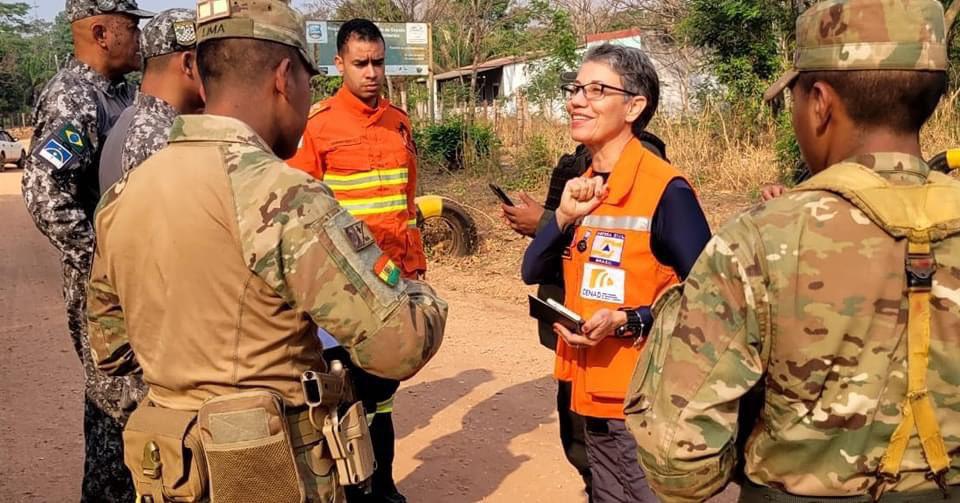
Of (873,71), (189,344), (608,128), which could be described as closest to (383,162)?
(608,128)

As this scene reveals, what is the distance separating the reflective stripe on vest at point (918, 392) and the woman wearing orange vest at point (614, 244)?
1157mm

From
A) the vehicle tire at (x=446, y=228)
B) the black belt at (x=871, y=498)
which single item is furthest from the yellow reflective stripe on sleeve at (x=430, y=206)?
the black belt at (x=871, y=498)

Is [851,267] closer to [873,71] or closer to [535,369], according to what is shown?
[873,71]

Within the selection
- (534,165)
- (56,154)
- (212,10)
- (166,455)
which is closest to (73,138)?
(56,154)

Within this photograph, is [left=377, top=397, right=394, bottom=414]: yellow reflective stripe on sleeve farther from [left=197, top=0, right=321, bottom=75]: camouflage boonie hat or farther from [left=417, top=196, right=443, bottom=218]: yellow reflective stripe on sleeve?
[left=417, top=196, right=443, bottom=218]: yellow reflective stripe on sleeve

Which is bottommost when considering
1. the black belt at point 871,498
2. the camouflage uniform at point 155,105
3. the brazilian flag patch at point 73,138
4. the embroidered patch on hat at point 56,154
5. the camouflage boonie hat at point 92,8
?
the black belt at point 871,498

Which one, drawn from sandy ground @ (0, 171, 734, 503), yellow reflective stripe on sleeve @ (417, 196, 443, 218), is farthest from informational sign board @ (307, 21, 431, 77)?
sandy ground @ (0, 171, 734, 503)

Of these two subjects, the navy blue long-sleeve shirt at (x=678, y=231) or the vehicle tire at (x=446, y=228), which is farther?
the vehicle tire at (x=446, y=228)

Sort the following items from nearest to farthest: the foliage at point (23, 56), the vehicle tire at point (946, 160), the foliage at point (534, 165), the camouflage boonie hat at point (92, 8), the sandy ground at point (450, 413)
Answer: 1. the vehicle tire at point (946, 160)
2. the camouflage boonie hat at point (92, 8)
3. the sandy ground at point (450, 413)
4. the foliage at point (534, 165)
5. the foliage at point (23, 56)

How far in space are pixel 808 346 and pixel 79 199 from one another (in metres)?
2.90

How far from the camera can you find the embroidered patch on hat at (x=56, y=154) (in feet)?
11.0

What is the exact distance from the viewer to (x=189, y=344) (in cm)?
197

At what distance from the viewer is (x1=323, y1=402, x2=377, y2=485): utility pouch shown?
6.72ft

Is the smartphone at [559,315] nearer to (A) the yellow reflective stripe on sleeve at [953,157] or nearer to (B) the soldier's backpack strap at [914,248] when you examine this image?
(B) the soldier's backpack strap at [914,248]
